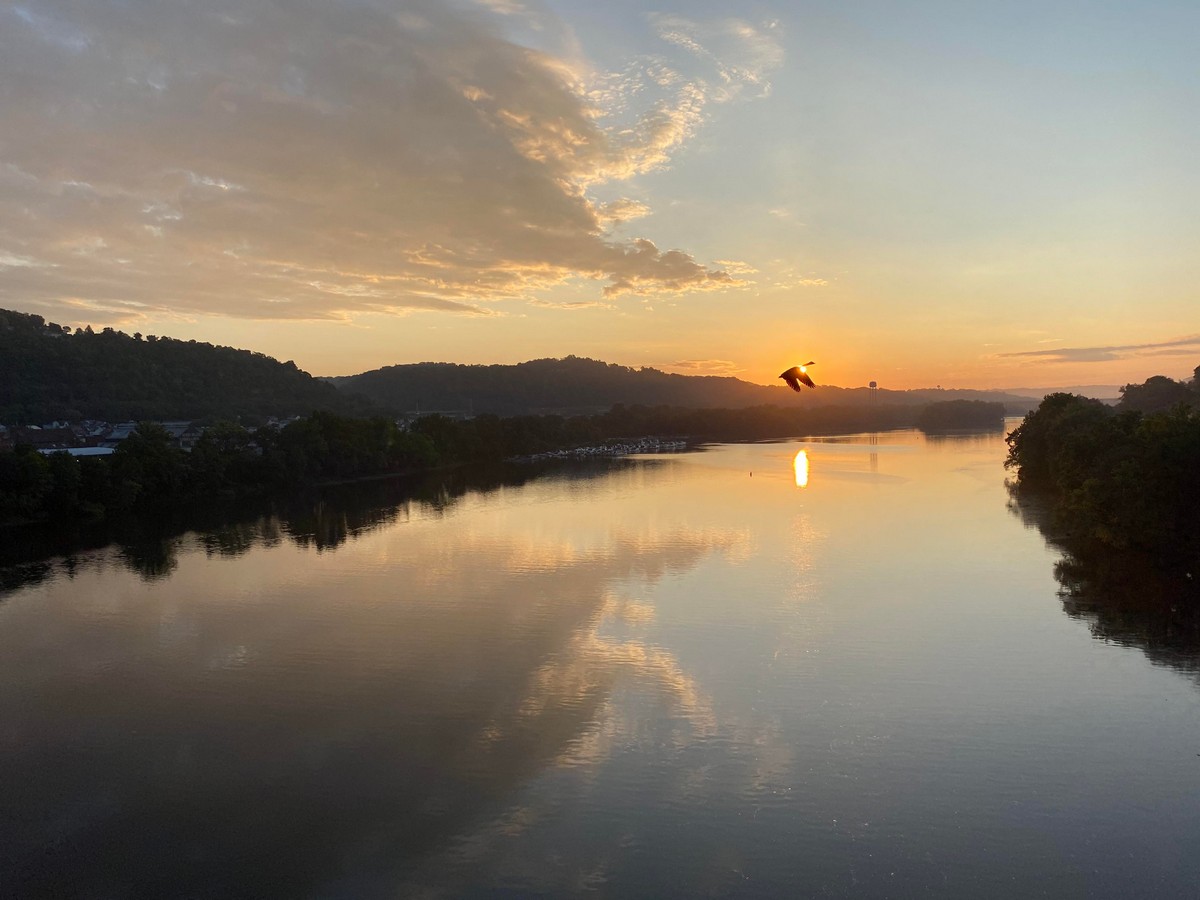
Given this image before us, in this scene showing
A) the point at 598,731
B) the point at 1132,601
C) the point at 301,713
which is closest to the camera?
the point at 598,731

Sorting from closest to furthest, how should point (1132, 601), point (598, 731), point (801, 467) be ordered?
1. point (598, 731)
2. point (1132, 601)
3. point (801, 467)

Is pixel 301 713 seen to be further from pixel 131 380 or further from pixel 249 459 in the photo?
pixel 131 380

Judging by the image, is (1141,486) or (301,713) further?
(1141,486)

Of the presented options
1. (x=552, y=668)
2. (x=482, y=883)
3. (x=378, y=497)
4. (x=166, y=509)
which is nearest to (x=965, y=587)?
(x=552, y=668)

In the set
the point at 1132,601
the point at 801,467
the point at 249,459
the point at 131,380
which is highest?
the point at 131,380

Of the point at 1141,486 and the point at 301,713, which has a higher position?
the point at 1141,486

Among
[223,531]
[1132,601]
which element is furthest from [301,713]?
[223,531]

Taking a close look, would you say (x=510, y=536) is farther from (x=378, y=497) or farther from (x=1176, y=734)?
(x=1176, y=734)

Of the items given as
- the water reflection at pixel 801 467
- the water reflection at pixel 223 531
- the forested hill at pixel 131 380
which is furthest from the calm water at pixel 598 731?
the forested hill at pixel 131 380
